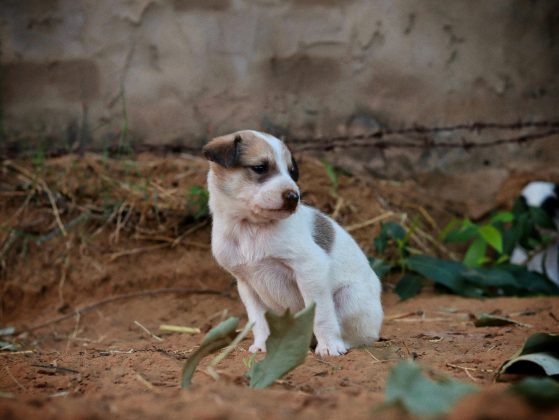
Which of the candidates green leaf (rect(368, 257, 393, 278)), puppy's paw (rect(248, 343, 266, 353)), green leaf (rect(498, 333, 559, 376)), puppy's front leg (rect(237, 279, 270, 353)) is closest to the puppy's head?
puppy's front leg (rect(237, 279, 270, 353))

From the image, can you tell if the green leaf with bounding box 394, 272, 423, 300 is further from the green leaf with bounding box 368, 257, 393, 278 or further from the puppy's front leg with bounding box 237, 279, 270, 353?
the puppy's front leg with bounding box 237, 279, 270, 353

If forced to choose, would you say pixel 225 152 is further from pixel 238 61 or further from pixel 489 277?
pixel 238 61

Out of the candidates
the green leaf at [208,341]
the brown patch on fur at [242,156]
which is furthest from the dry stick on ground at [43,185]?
the green leaf at [208,341]

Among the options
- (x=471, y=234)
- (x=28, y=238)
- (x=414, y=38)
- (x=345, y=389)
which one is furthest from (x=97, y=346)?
(x=414, y=38)

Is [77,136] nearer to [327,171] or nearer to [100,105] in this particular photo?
[100,105]

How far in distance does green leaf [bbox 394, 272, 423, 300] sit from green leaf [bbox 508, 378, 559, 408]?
13.2ft

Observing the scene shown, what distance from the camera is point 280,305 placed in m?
4.18

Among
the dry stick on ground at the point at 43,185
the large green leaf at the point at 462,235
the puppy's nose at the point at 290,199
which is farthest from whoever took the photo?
the large green leaf at the point at 462,235

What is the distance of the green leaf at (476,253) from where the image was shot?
639 cm

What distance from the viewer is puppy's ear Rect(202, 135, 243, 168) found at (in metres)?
3.86

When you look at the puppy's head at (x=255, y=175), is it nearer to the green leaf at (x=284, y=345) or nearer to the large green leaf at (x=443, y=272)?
the green leaf at (x=284, y=345)

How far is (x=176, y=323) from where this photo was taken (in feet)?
18.2

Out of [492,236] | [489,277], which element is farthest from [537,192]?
[489,277]

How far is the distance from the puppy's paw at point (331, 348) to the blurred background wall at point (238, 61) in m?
3.49
